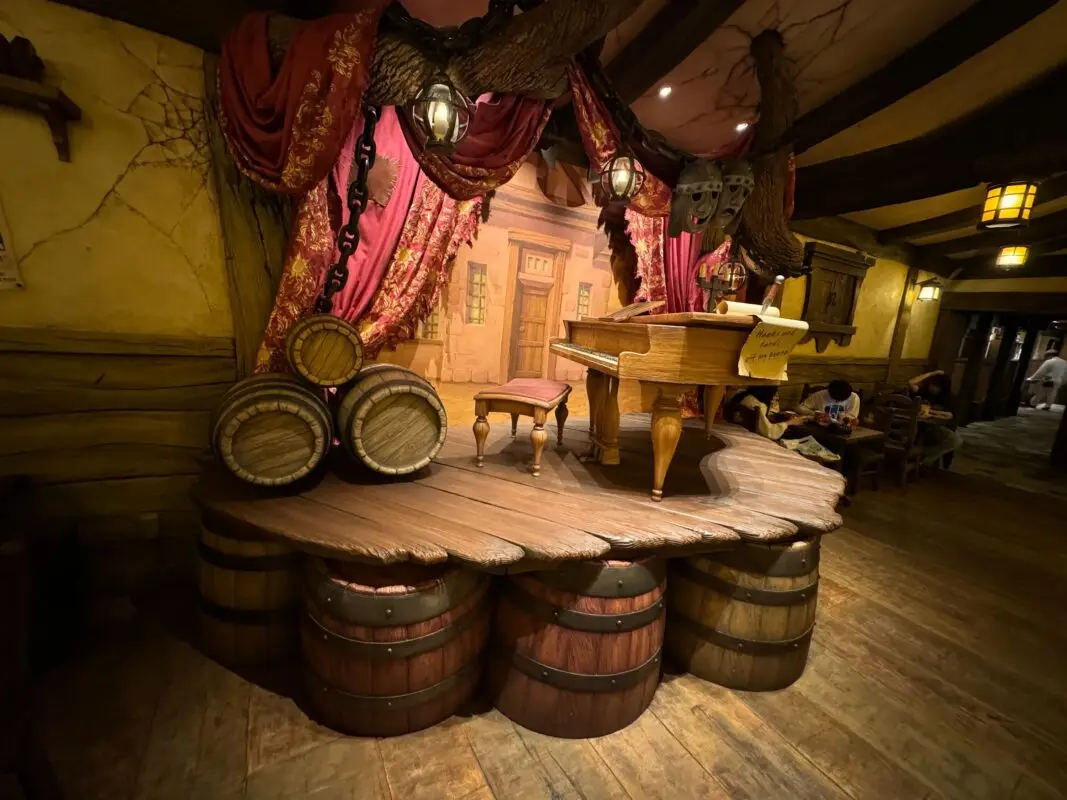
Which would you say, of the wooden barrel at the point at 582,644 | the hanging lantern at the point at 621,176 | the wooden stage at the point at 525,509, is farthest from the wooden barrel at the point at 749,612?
the hanging lantern at the point at 621,176

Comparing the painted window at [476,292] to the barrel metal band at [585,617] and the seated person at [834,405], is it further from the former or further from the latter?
the seated person at [834,405]

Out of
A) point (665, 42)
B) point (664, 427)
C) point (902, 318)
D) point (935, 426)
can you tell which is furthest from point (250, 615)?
point (902, 318)

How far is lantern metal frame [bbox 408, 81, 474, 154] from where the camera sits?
2.09 metres

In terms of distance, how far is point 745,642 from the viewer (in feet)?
7.43

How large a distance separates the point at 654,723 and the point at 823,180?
4.73 meters

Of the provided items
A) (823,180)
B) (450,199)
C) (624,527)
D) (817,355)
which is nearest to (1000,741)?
(624,527)

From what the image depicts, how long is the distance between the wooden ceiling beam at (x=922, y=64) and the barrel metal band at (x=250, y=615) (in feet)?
16.4

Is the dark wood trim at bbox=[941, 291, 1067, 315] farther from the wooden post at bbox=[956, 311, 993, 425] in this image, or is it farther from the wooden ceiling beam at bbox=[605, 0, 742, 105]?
the wooden ceiling beam at bbox=[605, 0, 742, 105]

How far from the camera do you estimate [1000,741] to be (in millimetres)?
2102

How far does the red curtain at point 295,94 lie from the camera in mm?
2055

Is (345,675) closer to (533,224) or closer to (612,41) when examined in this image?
(533,224)

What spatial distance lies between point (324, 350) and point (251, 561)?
3.48ft

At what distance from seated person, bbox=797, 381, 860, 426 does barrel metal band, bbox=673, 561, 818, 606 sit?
3764mm

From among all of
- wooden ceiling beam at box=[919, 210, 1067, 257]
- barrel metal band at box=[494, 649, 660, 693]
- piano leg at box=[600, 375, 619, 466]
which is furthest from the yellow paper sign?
wooden ceiling beam at box=[919, 210, 1067, 257]
